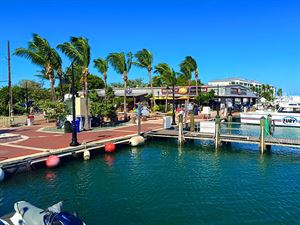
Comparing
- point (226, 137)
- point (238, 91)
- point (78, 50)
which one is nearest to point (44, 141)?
point (78, 50)

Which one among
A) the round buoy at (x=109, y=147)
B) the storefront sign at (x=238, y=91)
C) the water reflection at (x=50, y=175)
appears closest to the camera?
the water reflection at (x=50, y=175)

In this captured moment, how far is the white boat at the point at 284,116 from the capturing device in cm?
4038

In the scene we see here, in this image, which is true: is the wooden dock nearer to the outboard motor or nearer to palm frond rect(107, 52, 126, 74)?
the outboard motor

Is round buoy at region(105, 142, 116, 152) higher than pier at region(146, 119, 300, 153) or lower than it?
lower

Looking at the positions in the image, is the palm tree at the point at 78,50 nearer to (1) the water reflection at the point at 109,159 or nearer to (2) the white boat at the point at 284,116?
(1) the water reflection at the point at 109,159

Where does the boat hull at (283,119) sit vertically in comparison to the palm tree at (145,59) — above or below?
below

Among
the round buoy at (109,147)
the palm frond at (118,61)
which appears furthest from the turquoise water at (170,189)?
the palm frond at (118,61)

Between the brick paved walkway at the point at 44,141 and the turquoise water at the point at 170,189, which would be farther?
the brick paved walkway at the point at 44,141

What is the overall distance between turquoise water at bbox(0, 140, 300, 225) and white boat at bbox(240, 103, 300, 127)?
1983cm

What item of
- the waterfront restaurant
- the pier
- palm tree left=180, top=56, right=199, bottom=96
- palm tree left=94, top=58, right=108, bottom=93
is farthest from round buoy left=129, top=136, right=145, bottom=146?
palm tree left=180, top=56, right=199, bottom=96

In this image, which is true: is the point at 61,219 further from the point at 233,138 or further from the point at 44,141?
the point at 233,138

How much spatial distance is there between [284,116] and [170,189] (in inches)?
1222

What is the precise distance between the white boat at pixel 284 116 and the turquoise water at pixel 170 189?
781 inches

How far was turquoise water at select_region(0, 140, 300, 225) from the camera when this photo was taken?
12.3 m
